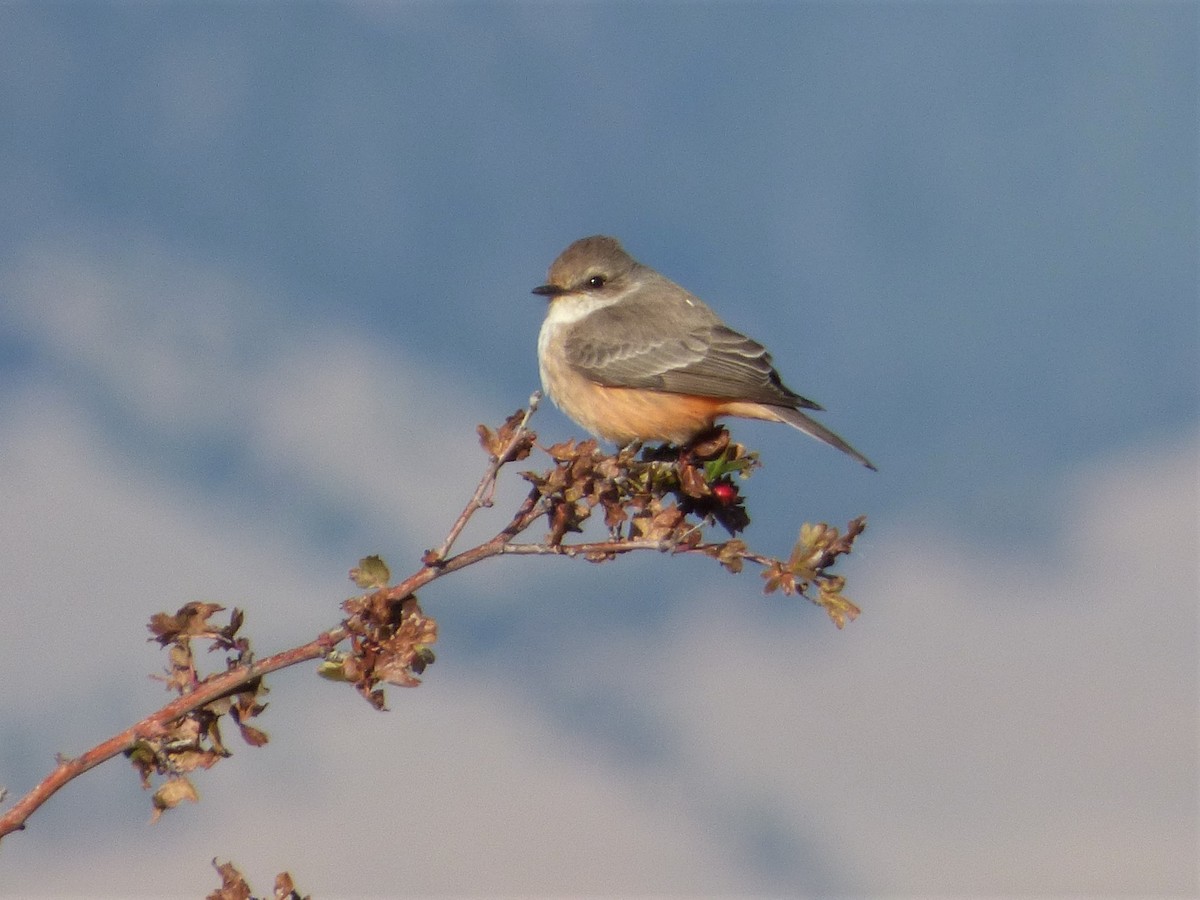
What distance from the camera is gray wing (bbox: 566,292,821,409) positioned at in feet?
33.1

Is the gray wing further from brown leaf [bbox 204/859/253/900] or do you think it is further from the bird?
brown leaf [bbox 204/859/253/900]

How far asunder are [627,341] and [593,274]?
1059mm

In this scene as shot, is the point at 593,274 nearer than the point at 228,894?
No

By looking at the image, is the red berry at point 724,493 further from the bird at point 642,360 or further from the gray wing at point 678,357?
the gray wing at point 678,357

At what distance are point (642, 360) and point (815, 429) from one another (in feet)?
5.21

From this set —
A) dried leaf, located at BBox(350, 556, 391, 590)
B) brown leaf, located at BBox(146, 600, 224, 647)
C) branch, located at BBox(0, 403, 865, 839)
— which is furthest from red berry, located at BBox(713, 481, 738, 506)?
brown leaf, located at BBox(146, 600, 224, 647)

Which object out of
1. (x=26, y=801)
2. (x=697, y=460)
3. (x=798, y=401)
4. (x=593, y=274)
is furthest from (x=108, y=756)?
(x=593, y=274)

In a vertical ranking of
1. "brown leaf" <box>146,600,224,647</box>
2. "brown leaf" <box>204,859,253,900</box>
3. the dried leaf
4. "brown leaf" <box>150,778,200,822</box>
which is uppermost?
the dried leaf

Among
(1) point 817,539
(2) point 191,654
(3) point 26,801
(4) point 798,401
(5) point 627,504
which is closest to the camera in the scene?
(3) point 26,801

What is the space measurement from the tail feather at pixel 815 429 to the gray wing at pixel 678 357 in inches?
2.8

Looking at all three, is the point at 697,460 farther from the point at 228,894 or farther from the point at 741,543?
the point at 228,894

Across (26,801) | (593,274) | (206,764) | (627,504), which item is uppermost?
(593,274)

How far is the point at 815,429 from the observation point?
383 inches

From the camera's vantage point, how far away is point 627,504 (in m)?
6.30
